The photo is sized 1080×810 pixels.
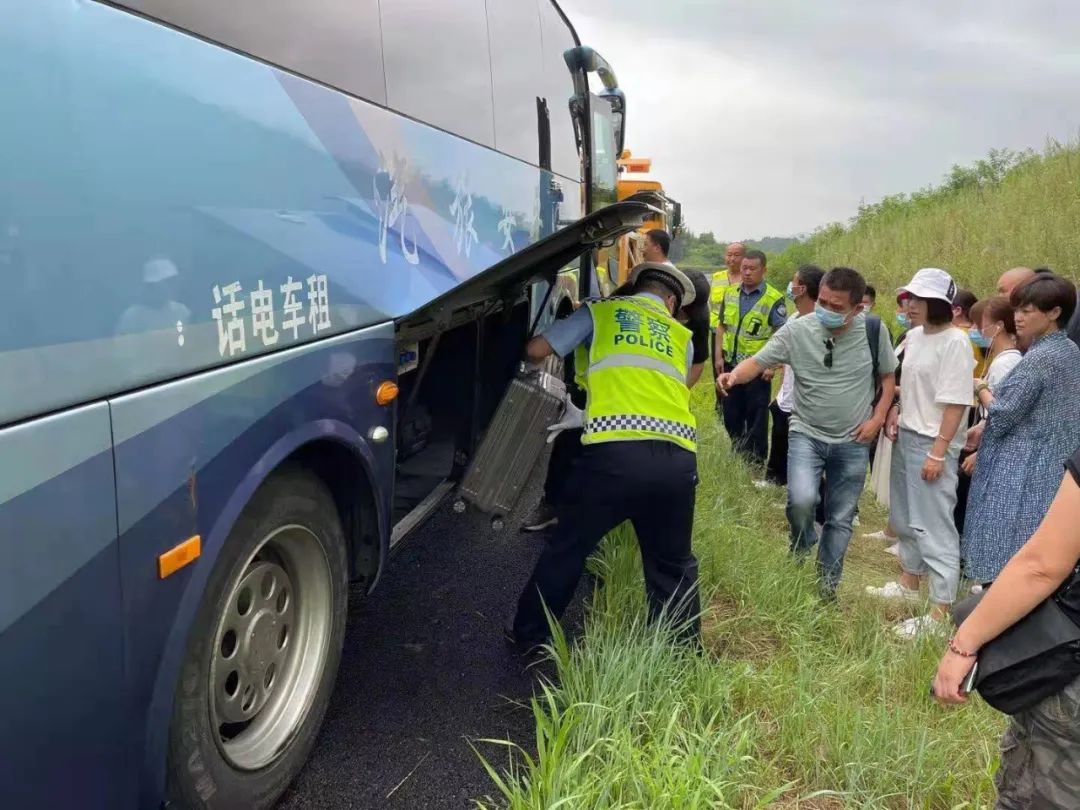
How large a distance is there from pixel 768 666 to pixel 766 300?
3.75 metres

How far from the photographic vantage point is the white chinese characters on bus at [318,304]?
2193 millimetres

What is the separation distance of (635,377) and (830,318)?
4.52 feet

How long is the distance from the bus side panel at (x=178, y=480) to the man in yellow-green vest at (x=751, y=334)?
4.73m

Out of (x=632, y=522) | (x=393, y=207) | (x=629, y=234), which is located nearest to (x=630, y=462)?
(x=632, y=522)

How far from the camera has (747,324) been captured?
20.8ft

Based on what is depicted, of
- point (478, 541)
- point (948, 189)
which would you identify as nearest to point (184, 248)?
point (478, 541)

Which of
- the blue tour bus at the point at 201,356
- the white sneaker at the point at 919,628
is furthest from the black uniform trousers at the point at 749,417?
the blue tour bus at the point at 201,356

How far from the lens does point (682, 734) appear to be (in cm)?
237

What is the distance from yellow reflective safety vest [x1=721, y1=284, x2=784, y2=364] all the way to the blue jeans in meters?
2.23

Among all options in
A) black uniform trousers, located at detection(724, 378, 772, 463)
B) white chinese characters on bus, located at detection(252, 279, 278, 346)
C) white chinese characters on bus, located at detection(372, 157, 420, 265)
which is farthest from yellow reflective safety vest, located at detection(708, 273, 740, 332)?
white chinese characters on bus, located at detection(252, 279, 278, 346)

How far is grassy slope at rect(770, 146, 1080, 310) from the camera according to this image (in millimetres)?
13875

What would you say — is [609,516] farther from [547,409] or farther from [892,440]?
[892,440]

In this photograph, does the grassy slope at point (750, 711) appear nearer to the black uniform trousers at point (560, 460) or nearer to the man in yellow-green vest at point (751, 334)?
the black uniform trousers at point (560, 460)

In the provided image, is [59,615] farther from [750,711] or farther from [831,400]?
[831,400]
